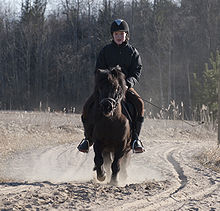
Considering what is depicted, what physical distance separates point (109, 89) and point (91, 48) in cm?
4043

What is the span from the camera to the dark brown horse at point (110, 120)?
243 inches

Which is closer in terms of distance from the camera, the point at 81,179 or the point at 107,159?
the point at 107,159

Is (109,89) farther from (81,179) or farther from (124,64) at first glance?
(81,179)

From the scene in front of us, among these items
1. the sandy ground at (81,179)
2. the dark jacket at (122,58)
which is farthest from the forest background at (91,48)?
the dark jacket at (122,58)

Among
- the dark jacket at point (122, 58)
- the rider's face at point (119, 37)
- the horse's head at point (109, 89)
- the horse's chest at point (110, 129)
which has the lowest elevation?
the horse's chest at point (110, 129)

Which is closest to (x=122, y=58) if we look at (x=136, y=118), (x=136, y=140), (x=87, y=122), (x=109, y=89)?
(x=136, y=118)

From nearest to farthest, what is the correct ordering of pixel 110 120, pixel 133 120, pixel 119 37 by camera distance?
pixel 110 120 → pixel 133 120 → pixel 119 37

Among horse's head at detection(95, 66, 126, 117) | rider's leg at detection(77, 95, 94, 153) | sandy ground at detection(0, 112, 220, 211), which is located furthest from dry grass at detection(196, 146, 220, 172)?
horse's head at detection(95, 66, 126, 117)

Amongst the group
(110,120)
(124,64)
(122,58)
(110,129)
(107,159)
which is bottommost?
(107,159)

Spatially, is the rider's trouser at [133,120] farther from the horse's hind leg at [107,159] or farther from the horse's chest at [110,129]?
the horse's chest at [110,129]

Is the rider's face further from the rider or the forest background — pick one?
the forest background

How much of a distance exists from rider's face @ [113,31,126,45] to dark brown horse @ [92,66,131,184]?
3.80 feet

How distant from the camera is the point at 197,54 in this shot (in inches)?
1791

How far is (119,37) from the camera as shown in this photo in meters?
7.61
